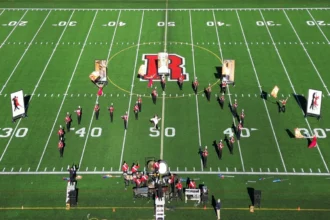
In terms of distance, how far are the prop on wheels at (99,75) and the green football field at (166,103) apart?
0.43 meters

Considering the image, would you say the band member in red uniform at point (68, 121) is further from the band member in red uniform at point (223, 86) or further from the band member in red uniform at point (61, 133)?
the band member in red uniform at point (223, 86)

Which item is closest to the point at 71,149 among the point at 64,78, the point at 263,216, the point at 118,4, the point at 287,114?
the point at 64,78

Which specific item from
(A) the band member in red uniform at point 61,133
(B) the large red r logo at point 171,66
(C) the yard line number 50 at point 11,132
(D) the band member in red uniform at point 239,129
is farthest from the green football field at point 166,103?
(A) the band member in red uniform at point 61,133

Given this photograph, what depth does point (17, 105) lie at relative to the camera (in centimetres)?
2897

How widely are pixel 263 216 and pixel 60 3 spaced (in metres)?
35.0

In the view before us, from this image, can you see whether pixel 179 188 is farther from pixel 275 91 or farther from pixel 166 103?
pixel 275 91

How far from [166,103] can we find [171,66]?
17.8 feet

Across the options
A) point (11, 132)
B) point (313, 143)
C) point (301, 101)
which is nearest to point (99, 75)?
point (11, 132)

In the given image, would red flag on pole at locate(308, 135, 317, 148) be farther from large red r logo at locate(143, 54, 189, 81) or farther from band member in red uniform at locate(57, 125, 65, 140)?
band member in red uniform at locate(57, 125, 65, 140)

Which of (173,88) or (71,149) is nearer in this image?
(71,149)

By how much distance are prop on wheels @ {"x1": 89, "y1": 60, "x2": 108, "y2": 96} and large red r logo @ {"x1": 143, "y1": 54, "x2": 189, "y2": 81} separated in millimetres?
2920

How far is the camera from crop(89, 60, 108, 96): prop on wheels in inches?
1296

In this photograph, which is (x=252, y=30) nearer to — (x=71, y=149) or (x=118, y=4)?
(x=118, y=4)

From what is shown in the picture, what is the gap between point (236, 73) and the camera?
3472 cm
